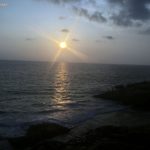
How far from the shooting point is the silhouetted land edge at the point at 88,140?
19139 mm

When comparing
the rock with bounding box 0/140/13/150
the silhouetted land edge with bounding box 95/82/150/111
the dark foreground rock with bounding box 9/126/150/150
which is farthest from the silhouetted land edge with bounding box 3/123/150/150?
the silhouetted land edge with bounding box 95/82/150/111

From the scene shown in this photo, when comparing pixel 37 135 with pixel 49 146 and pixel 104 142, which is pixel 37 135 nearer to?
pixel 49 146

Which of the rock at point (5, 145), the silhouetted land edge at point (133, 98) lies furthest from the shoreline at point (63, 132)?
the silhouetted land edge at point (133, 98)

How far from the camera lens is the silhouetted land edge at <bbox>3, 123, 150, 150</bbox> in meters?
19.1

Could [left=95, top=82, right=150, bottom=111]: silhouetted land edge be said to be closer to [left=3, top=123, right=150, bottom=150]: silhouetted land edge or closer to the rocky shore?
the rocky shore

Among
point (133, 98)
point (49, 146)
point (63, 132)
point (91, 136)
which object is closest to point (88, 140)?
point (91, 136)

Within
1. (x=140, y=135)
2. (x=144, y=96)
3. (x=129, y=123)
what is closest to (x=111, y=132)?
(x=140, y=135)

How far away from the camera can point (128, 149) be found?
18.3 metres

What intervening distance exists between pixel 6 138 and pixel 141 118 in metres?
18.1

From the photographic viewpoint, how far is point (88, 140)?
2188cm

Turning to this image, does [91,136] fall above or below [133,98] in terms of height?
below

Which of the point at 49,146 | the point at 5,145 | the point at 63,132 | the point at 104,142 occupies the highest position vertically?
the point at 104,142

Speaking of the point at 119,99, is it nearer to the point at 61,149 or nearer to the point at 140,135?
the point at 140,135

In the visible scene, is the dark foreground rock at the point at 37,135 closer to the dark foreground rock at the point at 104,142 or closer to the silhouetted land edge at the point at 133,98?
the dark foreground rock at the point at 104,142
